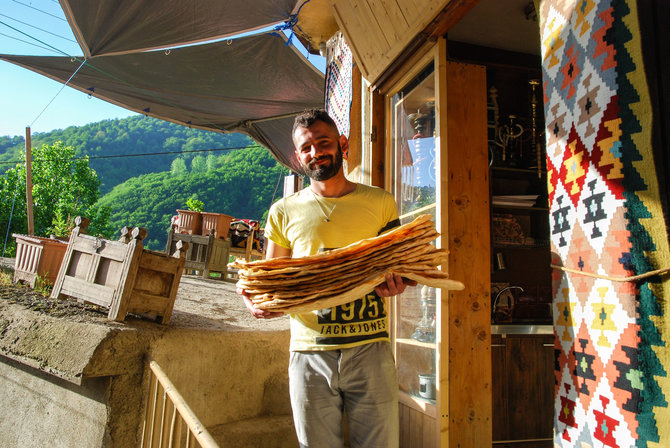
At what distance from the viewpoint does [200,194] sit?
141ft

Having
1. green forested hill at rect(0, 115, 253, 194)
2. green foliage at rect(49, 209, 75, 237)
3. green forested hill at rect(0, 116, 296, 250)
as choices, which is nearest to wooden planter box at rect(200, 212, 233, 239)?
green foliage at rect(49, 209, 75, 237)

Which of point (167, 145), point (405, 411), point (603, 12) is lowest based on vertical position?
point (405, 411)

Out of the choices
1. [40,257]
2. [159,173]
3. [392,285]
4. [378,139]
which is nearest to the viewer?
→ [392,285]

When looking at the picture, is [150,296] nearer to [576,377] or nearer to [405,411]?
[405,411]

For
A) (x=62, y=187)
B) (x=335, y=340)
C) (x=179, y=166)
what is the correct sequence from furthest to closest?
(x=179, y=166), (x=62, y=187), (x=335, y=340)

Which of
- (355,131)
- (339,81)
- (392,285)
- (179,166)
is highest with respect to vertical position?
(179,166)

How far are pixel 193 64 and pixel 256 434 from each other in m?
5.26

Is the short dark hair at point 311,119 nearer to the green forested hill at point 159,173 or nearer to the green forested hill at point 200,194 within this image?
the green forested hill at point 159,173

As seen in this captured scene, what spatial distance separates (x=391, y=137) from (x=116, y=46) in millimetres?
4338

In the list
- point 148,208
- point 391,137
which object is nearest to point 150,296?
point 391,137

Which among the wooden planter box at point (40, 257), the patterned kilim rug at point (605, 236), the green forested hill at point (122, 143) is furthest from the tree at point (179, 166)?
the patterned kilim rug at point (605, 236)

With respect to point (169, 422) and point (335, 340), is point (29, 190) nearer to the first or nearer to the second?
point (169, 422)

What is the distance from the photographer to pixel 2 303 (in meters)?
2.93

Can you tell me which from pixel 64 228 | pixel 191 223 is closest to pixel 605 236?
pixel 191 223
